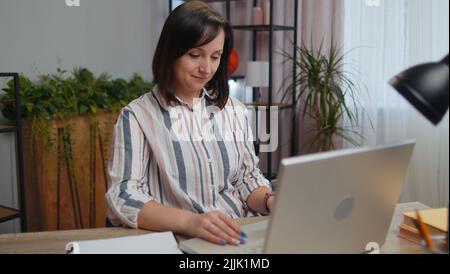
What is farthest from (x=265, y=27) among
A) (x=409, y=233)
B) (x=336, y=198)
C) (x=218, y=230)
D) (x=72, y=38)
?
(x=336, y=198)

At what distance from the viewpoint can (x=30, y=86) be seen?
8.34 feet

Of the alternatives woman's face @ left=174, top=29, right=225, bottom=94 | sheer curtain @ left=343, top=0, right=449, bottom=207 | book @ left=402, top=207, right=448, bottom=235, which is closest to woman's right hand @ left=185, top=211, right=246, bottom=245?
book @ left=402, top=207, right=448, bottom=235

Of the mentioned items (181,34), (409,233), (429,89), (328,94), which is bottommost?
(409,233)

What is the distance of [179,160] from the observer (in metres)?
1.38

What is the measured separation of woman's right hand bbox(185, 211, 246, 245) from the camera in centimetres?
99

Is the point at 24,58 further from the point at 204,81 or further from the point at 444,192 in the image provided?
the point at 444,192

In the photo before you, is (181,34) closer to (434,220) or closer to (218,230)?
(218,230)

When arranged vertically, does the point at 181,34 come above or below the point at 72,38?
below

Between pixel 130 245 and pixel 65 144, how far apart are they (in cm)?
168

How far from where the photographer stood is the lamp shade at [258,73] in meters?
3.26

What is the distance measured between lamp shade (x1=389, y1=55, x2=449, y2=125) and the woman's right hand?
17.4 inches

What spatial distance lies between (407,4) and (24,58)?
2191 mm

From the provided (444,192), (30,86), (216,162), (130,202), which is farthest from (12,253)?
(444,192)

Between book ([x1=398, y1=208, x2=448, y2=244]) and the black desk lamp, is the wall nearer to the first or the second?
book ([x1=398, y1=208, x2=448, y2=244])
